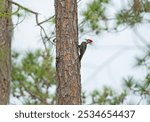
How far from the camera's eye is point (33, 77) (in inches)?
210

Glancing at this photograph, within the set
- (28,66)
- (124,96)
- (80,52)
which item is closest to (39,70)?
(28,66)

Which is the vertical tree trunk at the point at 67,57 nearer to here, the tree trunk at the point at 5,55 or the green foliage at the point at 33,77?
the tree trunk at the point at 5,55

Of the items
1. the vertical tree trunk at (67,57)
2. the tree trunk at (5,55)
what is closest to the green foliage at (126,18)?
the tree trunk at (5,55)

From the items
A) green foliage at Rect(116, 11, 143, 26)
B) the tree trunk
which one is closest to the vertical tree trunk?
the tree trunk

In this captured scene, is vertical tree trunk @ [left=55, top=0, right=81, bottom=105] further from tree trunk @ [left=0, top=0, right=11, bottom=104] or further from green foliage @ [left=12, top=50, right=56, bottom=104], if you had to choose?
green foliage @ [left=12, top=50, right=56, bottom=104]

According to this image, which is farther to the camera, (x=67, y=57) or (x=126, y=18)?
(x=126, y=18)

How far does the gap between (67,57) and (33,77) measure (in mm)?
2449

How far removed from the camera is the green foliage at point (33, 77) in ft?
17.3

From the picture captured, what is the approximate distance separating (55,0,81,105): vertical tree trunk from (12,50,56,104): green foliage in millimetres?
2205

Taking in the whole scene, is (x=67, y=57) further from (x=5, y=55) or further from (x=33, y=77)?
(x=33, y=77)

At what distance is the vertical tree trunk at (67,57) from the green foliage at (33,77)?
220 centimetres

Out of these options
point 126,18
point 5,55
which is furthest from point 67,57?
point 126,18

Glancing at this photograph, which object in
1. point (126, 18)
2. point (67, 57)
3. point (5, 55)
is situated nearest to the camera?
point (67, 57)

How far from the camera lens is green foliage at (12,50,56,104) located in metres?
5.26
